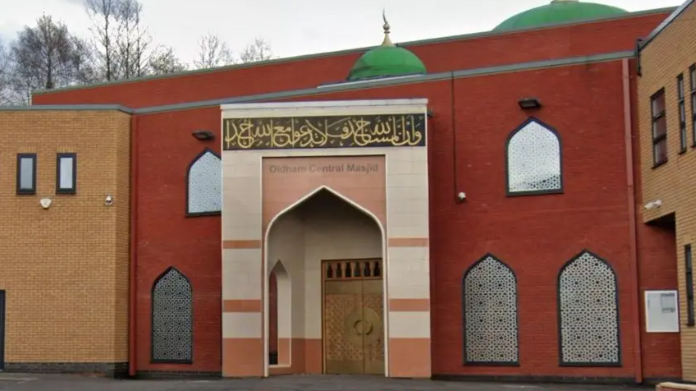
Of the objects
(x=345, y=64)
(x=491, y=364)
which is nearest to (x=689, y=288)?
(x=491, y=364)

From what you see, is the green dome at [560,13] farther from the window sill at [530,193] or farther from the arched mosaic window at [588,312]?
the arched mosaic window at [588,312]

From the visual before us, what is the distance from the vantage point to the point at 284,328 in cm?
1780

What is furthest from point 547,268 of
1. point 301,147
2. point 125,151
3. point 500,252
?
point 125,151

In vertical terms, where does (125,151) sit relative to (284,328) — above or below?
above

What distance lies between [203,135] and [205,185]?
895 mm

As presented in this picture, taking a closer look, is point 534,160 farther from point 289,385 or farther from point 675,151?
point 289,385

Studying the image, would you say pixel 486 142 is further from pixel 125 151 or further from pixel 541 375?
pixel 125 151

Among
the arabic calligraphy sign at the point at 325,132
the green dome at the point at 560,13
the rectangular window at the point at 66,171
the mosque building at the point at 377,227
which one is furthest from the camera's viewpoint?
the green dome at the point at 560,13

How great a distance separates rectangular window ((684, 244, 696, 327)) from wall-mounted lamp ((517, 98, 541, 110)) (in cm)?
333

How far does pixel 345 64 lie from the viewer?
22.5m

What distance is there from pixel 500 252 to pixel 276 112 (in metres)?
4.27

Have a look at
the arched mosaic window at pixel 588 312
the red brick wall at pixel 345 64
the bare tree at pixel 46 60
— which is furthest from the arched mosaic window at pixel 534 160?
the bare tree at pixel 46 60

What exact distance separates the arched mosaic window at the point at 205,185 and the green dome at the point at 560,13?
6.96 meters

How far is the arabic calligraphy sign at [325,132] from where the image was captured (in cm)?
1666
